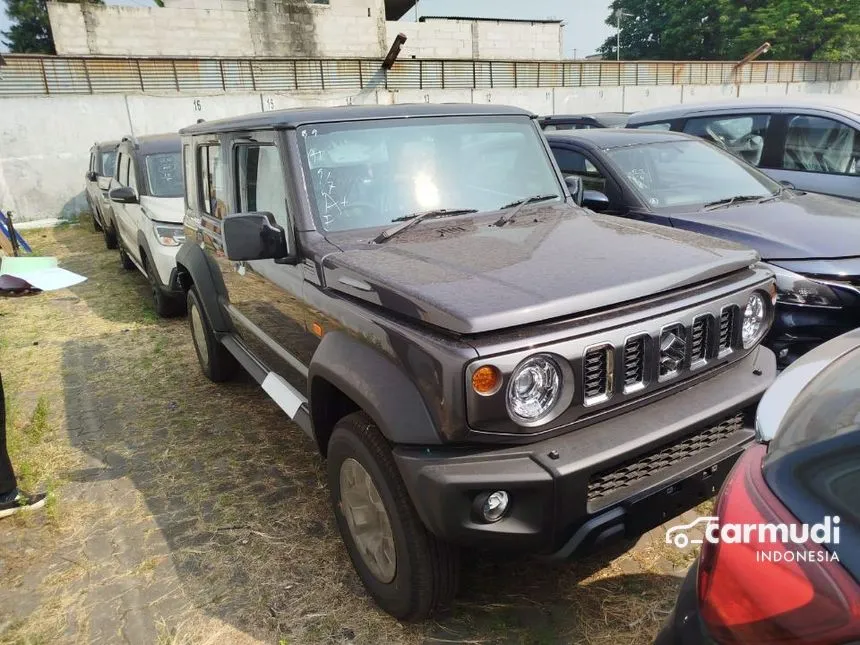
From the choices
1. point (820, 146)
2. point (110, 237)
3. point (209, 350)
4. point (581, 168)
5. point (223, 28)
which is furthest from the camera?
point (223, 28)

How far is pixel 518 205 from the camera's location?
3.37 m

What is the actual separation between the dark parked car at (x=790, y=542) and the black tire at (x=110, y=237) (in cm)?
1080

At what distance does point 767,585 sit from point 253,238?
7.76ft

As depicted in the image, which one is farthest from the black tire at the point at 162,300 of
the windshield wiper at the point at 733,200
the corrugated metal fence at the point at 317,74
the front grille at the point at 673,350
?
the corrugated metal fence at the point at 317,74

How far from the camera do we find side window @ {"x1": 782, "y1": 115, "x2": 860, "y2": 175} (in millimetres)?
5980

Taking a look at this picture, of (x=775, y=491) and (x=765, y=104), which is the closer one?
(x=775, y=491)

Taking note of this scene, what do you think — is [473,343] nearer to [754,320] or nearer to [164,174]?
[754,320]

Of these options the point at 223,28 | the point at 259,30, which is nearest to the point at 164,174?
the point at 223,28

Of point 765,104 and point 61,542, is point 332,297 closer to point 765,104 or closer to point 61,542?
point 61,542

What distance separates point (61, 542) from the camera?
328 centimetres

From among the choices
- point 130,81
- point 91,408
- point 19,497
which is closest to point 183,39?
point 130,81

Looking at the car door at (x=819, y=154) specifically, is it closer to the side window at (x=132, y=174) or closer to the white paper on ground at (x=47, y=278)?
the white paper on ground at (x=47, y=278)

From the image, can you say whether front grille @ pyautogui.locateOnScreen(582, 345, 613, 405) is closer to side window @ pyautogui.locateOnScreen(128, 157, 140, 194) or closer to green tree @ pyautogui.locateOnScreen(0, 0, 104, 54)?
side window @ pyautogui.locateOnScreen(128, 157, 140, 194)

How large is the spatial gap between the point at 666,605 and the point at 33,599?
278 cm
